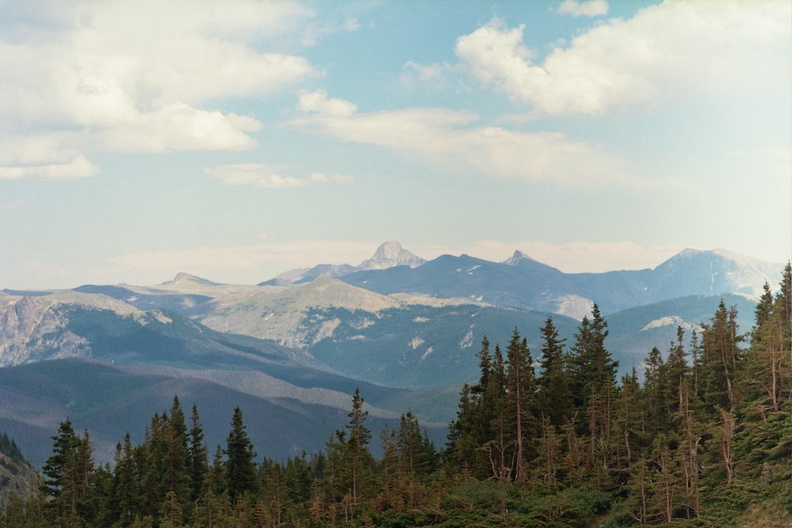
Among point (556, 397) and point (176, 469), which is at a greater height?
point (556, 397)

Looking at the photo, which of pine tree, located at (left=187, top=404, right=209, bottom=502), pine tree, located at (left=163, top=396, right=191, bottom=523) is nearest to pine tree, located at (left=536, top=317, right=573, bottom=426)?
pine tree, located at (left=163, top=396, right=191, bottom=523)

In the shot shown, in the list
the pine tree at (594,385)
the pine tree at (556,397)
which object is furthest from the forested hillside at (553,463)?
the pine tree at (594,385)

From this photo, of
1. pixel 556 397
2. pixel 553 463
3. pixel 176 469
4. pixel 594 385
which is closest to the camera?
pixel 553 463

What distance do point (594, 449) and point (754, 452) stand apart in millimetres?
28798

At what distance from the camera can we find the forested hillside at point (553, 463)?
7119cm

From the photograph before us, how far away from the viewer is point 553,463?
95438 millimetres

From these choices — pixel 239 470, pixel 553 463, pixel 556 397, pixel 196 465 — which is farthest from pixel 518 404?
pixel 196 465

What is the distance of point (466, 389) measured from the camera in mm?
131750

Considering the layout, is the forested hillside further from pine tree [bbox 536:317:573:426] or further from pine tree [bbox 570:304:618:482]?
pine tree [bbox 570:304:618:482]

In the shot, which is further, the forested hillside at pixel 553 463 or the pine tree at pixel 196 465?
the pine tree at pixel 196 465

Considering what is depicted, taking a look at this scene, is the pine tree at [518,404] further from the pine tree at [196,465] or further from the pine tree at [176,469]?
the pine tree at [196,465]

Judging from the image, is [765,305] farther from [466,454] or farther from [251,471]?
[251,471]

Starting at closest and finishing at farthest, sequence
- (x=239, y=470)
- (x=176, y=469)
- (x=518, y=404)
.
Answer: (x=518, y=404) → (x=176, y=469) → (x=239, y=470)

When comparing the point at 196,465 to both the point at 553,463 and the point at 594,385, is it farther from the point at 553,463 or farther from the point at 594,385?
the point at 553,463
